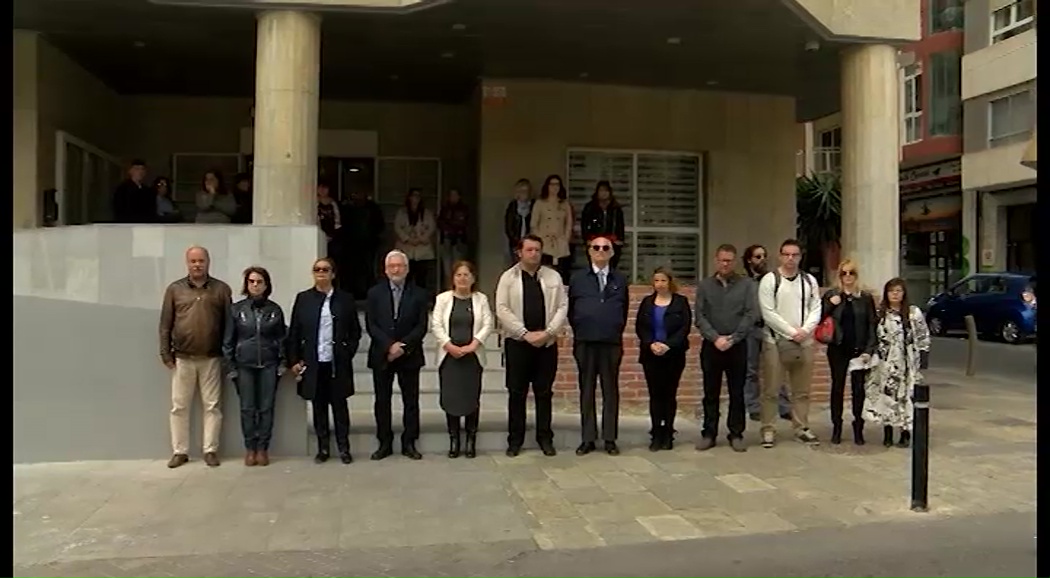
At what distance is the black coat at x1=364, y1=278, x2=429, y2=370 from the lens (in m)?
8.31

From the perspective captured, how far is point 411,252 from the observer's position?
516 inches

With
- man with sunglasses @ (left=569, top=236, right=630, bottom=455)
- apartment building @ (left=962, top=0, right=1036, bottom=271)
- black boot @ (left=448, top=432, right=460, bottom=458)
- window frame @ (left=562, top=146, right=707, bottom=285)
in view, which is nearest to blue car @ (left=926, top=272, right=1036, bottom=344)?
apartment building @ (left=962, top=0, right=1036, bottom=271)

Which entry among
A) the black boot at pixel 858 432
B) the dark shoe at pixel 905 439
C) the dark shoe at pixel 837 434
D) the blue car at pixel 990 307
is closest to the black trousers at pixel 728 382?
the dark shoe at pixel 837 434

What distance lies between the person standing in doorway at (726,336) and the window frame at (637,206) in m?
6.36

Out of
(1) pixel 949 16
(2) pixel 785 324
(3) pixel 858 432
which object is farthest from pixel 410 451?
(1) pixel 949 16

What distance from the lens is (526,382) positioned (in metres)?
8.52

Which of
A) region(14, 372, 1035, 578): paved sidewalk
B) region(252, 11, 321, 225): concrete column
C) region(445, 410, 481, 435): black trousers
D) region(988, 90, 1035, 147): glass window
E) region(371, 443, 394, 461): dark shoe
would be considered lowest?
region(14, 372, 1035, 578): paved sidewalk

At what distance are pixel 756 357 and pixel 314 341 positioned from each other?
4027mm

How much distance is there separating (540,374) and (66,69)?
8.35m

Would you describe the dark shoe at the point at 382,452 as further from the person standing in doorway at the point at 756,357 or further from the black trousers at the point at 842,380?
the black trousers at the point at 842,380

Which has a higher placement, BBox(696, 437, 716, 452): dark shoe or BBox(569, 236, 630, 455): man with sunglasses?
BBox(569, 236, 630, 455): man with sunglasses

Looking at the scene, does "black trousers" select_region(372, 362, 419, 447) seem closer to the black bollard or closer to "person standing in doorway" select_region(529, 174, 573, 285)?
the black bollard

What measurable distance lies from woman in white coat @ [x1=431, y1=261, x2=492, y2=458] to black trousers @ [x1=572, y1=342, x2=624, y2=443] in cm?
88

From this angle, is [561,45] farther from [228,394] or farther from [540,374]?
[228,394]
